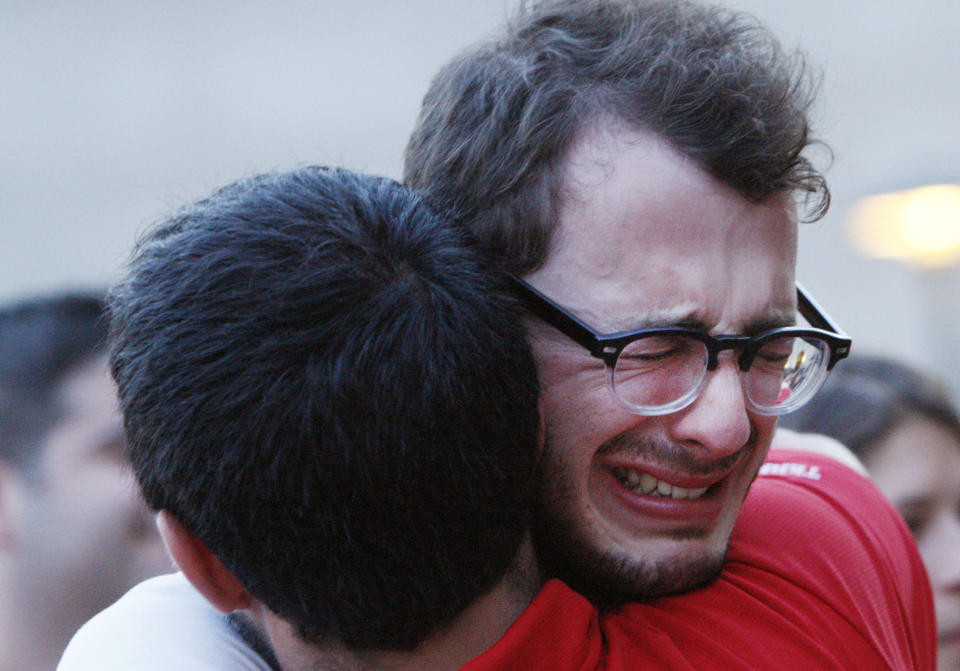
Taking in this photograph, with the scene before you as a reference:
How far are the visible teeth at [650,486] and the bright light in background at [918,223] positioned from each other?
4307 mm

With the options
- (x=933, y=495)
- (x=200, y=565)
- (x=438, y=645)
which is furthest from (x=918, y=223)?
(x=200, y=565)

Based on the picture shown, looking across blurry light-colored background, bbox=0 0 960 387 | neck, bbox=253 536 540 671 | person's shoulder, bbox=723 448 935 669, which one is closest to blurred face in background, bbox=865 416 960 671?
person's shoulder, bbox=723 448 935 669

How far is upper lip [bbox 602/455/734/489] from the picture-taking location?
1634 millimetres

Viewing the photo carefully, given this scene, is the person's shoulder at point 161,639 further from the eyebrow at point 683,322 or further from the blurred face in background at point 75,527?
the blurred face in background at point 75,527

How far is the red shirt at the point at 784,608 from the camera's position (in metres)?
1.50

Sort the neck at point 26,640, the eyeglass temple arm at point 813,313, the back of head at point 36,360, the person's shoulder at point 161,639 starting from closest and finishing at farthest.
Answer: the person's shoulder at point 161,639, the eyeglass temple arm at point 813,313, the neck at point 26,640, the back of head at point 36,360

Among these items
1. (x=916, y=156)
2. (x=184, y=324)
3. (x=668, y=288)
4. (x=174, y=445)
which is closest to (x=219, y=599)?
(x=174, y=445)

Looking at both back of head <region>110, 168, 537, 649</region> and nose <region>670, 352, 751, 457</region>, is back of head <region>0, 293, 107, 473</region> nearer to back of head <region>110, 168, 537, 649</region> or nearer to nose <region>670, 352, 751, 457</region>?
back of head <region>110, 168, 537, 649</region>

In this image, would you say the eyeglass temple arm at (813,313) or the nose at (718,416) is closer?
the nose at (718,416)

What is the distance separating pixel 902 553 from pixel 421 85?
8.41 m

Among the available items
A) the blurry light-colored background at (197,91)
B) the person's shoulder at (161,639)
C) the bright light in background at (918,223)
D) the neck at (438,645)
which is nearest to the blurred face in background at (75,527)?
the person's shoulder at (161,639)

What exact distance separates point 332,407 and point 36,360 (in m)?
1.89

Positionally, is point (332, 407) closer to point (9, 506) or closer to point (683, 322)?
point (683, 322)

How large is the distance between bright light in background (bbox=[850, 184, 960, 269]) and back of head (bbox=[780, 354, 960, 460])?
7.99 feet
